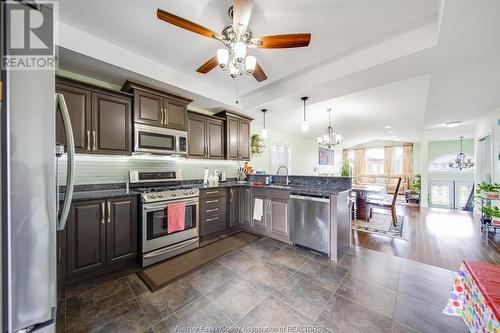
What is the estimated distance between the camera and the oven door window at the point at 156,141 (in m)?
2.62

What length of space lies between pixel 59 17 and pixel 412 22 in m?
3.46

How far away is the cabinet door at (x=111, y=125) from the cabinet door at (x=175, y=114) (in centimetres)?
50

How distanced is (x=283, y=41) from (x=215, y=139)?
2377 mm

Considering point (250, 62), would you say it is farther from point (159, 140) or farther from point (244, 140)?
point (244, 140)

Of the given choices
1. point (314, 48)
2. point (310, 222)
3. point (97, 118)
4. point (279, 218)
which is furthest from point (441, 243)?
point (97, 118)

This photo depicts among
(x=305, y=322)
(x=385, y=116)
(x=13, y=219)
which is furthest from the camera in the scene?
(x=385, y=116)

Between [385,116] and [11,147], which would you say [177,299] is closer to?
[11,147]

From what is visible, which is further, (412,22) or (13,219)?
(412,22)

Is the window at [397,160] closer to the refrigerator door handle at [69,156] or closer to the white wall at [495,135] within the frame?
the white wall at [495,135]

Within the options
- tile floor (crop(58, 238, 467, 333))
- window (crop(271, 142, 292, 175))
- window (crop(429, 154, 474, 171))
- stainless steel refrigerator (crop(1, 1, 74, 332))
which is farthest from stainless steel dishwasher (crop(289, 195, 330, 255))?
window (crop(429, 154, 474, 171))

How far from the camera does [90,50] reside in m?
2.03

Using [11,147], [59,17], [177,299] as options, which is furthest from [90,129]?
[177,299]

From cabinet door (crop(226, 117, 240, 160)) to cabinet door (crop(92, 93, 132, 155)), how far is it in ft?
5.87

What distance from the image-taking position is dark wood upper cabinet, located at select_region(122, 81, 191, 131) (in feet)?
8.57
